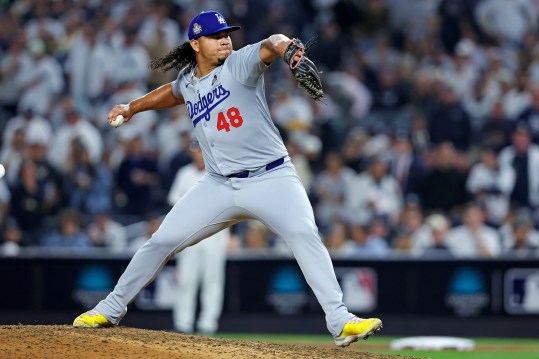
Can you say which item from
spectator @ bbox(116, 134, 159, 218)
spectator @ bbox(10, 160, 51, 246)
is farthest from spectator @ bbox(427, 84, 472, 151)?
spectator @ bbox(10, 160, 51, 246)

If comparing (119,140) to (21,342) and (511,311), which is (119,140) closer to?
(511,311)

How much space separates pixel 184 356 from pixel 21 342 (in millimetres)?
990

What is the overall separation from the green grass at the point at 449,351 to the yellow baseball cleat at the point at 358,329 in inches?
127

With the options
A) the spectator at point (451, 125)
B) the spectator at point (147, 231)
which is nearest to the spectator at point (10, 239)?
the spectator at point (147, 231)

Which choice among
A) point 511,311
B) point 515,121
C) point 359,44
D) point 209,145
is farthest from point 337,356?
point 359,44

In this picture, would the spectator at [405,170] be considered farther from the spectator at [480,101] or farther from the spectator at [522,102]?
the spectator at [522,102]

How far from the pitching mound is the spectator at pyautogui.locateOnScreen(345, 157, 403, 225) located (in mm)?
6602

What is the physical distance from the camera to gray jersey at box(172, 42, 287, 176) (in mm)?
6777

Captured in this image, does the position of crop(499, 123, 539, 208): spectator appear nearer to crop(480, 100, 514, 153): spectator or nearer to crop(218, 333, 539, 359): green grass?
crop(480, 100, 514, 153): spectator

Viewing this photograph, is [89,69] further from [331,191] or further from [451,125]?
[451,125]

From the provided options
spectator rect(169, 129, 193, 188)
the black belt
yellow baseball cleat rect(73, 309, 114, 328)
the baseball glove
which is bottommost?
yellow baseball cleat rect(73, 309, 114, 328)

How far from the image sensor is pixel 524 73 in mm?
15227

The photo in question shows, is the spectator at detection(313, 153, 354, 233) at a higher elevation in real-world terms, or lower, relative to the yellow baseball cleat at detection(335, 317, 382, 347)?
higher

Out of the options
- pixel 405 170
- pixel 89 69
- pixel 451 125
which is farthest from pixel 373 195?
pixel 89 69
